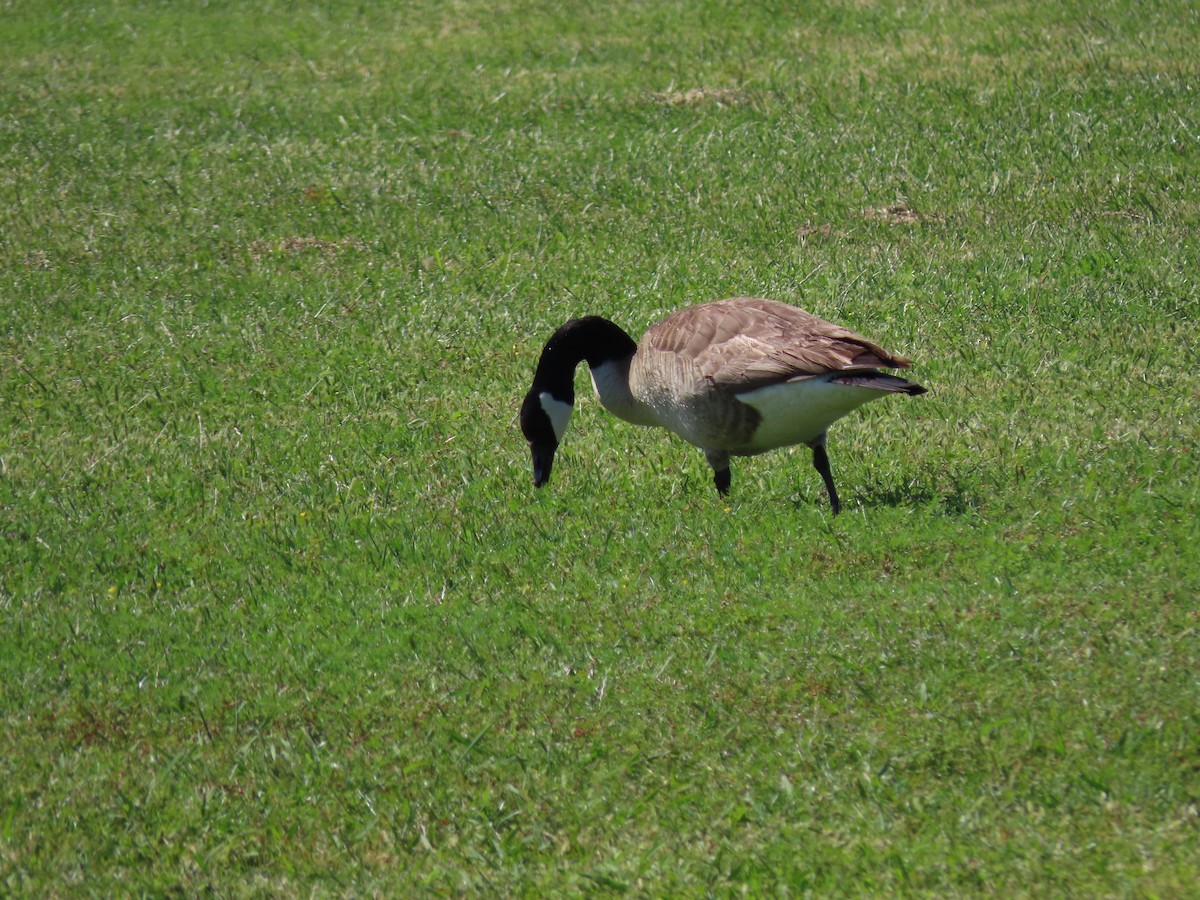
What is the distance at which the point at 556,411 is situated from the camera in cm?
900

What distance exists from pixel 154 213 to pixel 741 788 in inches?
422

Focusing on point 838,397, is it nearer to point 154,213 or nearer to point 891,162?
point 891,162

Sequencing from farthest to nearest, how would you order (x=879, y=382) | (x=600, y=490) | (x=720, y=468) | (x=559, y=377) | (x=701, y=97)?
(x=701, y=97) → (x=559, y=377) → (x=600, y=490) → (x=720, y=468) → (x=879, y=382)

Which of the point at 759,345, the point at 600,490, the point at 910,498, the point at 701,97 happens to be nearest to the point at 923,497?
the point at 910,498

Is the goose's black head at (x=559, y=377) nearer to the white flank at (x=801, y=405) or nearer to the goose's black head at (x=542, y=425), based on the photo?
the goose's black head at (x=542, y=425)

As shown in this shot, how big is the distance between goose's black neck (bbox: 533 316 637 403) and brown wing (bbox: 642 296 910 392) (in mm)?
588

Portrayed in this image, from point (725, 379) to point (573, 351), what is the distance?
154 centimetres

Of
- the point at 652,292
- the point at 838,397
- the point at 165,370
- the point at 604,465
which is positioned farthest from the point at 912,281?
the point at 165,370

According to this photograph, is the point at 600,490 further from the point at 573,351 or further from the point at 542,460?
the point at 573,351

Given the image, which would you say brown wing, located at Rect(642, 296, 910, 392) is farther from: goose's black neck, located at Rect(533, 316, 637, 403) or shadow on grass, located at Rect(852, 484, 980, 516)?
shadow on grass, located at Rect(852, 484, 980, 516)

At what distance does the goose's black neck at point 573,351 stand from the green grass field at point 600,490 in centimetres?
60

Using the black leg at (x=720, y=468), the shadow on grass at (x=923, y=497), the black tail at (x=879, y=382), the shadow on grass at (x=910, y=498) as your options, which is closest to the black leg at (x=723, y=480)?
the black leg at (x=720, y=468)

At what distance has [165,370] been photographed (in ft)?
37.6

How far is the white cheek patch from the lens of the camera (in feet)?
29.5
